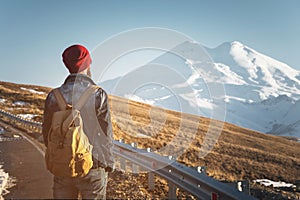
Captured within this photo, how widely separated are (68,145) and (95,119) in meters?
0.41

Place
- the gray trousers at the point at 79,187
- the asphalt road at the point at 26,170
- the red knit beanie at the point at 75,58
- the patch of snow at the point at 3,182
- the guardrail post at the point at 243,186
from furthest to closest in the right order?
the patch of snow at the point at 3,182, the asphalt road at the point at 26,170, the guardrail post at the point at 243,186, the red knit beanie at the point at 75,58, the gray trousers at the point at 79,187

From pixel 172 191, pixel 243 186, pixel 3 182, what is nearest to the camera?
pixel 243 186

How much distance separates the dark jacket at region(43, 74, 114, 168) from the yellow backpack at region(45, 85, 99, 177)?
8cm

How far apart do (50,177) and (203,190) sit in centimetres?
409

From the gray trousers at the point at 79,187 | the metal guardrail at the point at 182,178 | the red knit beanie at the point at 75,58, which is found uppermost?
the red knit beanie at the point at 75,58

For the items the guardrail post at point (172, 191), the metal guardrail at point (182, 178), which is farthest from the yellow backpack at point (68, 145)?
the guardrail post at point (172, 191)

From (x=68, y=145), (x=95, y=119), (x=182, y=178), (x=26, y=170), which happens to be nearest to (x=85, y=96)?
(x=95, y=119)

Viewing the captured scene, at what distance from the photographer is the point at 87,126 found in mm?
3793

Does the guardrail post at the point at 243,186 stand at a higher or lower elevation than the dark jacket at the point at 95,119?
lower

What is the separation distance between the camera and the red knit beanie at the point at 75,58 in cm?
390

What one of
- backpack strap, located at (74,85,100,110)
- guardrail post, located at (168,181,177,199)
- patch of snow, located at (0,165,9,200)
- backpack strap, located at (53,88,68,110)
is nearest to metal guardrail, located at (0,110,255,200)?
guardrail post, located at (168,181,177,199)

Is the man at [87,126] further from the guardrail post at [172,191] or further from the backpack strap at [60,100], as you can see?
the guardrail post at [172,191]

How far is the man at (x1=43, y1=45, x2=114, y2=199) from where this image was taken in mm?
3766

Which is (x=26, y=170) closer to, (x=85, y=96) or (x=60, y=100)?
(x=60, y=100)
